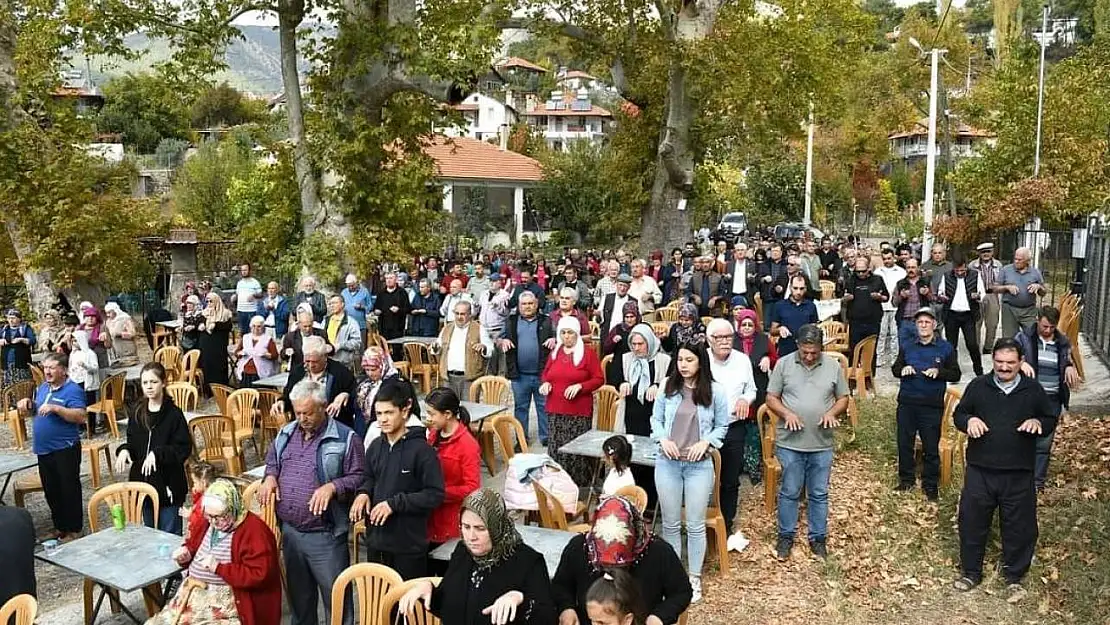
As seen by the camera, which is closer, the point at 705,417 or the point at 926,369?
the point at 705,417

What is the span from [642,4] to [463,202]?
15.6 meters

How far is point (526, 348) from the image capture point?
8.38 m

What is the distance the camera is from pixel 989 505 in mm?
5609

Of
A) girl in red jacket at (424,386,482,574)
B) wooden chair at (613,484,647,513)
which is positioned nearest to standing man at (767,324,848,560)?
wooden chair at (613,484,647,513)

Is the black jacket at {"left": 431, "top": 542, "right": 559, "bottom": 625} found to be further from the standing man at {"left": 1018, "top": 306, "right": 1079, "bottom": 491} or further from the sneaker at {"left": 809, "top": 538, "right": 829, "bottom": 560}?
the standing man at {"left": 1018, "top": 306, "right": 1079, "bottom": 491}

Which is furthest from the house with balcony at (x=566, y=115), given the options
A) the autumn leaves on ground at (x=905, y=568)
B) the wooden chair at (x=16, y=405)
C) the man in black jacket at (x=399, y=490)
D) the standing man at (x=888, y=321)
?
the man in black jacket at (x=399, y=490)

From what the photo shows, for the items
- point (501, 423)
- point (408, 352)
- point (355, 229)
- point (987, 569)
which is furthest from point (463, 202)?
point (987, 569)

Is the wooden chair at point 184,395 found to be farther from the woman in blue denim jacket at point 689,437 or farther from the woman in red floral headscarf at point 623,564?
the woman in red floral headscarf at point 623,564

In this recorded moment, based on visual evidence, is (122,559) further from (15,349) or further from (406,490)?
(15,349)

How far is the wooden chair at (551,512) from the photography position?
5309 mm

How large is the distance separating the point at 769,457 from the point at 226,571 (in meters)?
4.39

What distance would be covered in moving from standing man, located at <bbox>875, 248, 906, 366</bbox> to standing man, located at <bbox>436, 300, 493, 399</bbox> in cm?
516

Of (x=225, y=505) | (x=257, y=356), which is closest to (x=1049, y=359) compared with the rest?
→ (x=225, y=505)

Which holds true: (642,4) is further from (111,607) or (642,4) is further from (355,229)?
(111,607)
